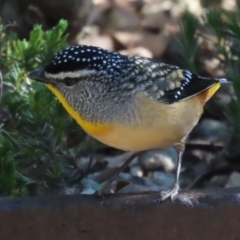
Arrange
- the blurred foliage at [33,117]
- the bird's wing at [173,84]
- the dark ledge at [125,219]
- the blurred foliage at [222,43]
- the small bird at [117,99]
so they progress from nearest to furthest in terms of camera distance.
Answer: the dark ledge at [125,219] → the small bird at [117,99] → the bird's wing at [173,84] → the blurred foliage at [33,117] → the blurred foliage at [222,43]

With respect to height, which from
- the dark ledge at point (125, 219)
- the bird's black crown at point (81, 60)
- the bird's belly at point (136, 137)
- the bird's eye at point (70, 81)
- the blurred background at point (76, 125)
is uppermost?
the bird's black crown at point (81, 60)

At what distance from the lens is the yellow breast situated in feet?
11.4

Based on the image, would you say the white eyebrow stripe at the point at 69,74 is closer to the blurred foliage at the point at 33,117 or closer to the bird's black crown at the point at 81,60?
the bird's black crown at the point at 81,60

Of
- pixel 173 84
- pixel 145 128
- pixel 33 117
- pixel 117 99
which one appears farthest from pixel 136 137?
pixel 33 117

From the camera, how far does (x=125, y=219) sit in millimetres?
3404

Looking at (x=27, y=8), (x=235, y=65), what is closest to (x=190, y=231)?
(x=235, y=65)

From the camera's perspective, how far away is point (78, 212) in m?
3.40

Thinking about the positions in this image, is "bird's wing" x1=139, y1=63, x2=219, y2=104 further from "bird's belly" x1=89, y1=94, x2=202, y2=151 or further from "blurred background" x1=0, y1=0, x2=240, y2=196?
"blurred background" x1=0, y1=0, x2=240, y2=196

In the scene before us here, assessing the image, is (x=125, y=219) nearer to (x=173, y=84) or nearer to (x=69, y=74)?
(x=69, y=74)

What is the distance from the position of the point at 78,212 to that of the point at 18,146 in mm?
847

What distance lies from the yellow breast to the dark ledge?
266 mm

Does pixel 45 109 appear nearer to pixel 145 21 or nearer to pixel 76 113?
pixel 76 113

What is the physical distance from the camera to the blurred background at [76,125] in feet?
13.6

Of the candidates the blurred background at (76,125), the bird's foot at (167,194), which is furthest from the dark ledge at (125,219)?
the blurred background at (76,125)
